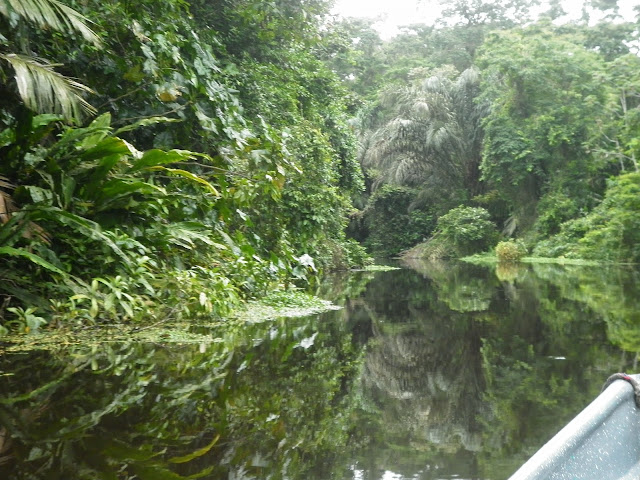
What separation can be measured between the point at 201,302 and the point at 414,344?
1695 mm

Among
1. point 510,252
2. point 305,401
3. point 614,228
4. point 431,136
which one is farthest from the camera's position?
point 431,136

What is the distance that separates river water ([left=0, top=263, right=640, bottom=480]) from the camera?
2205 millimetres

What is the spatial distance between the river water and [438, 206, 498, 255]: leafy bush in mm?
20742

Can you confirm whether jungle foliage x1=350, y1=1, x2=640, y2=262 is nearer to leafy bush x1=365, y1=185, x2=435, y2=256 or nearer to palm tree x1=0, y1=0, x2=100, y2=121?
leafy bush x1=365, y1=185, x2=435, y2=256

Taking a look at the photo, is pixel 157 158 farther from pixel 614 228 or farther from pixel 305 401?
pixel 614 228

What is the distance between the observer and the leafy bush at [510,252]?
23.8 metres

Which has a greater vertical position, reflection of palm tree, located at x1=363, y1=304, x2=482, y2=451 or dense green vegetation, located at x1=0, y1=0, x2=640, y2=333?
dense green vegetation, located at x1=0, y1=0, x2=640, y2=333

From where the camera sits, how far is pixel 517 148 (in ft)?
83.8

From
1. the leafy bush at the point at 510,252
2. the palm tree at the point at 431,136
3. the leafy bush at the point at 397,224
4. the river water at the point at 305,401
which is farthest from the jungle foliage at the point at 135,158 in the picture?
the leafy bush at the point at 397,224

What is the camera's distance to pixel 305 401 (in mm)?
3102

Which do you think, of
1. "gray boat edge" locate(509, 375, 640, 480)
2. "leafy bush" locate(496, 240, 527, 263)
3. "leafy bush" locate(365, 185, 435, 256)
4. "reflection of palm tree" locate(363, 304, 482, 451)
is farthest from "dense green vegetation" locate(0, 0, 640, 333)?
"leafy bush" locate(365, 185, 435, 256)

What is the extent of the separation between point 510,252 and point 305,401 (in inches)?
859

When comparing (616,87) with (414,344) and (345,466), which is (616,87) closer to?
(414,344)

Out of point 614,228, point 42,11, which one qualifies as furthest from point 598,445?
point 614,228
